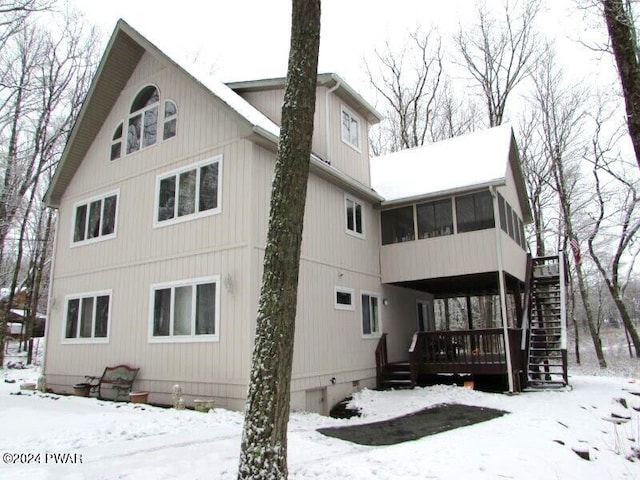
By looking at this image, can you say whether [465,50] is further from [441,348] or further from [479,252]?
[441,348]

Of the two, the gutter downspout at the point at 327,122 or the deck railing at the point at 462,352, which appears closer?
the deck railing at the point at 462,352

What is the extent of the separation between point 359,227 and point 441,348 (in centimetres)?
390

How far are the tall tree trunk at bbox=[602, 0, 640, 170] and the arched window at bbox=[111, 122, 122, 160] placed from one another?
1108cm

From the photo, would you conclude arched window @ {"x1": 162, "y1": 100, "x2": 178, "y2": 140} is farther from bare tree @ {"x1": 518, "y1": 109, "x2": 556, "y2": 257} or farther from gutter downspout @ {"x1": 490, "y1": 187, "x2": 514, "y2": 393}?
bare tree @ {"x1": 518, "y1": 109, "x2": 556, "y2": 257}

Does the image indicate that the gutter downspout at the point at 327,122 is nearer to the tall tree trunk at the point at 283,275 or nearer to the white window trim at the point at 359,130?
the white window trim at the point at 359,130

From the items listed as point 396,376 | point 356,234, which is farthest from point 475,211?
point 396,376

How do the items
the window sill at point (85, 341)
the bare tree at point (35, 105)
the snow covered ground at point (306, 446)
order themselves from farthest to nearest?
the bare tree at point (35, 105)
the window sill at point (85, 341)
the snow covered ground at point (306, 446)

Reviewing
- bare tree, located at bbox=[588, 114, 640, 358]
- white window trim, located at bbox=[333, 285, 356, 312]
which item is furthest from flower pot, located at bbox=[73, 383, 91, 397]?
bare tree, located at bbox=[588, 114, 640, 358]

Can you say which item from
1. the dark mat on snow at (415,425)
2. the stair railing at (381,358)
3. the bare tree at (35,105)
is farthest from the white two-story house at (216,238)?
the bare tree at (35,105)

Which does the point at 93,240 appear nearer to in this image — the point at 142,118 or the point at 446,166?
the point at 142,118

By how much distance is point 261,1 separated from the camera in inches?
297

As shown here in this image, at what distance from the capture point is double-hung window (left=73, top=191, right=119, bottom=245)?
1198cm

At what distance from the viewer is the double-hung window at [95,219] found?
39.3 ft

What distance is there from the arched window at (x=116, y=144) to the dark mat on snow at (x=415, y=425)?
29.1 feet
